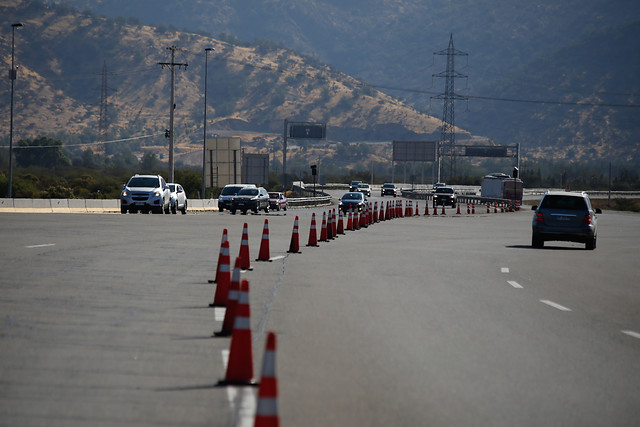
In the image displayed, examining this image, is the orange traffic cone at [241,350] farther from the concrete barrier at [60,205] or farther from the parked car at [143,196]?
the concrete barrier at [60,205]

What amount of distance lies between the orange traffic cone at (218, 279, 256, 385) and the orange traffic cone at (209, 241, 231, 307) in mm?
4706

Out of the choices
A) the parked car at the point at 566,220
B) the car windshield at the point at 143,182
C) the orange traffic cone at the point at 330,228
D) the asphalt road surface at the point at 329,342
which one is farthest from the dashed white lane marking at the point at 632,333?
the car windshield at the point at 143,182

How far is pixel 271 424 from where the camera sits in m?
5.41

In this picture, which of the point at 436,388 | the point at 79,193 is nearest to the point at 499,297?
the point at 436,388

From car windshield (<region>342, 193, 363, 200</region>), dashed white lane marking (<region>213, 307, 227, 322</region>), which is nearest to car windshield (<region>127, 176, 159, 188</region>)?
car windshield (<region>342, 193, 363, 200</region>)

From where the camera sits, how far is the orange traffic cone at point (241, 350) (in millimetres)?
7930

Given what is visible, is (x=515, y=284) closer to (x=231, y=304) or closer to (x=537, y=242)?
(x=231, y=304)

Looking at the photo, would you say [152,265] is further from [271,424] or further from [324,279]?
[271,424]

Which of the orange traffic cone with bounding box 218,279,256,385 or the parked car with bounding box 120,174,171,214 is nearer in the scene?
the orange traffic cone with bounding box 218,279,256,385

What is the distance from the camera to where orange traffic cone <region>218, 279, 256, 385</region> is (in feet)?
26.0

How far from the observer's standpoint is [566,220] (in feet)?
96.0

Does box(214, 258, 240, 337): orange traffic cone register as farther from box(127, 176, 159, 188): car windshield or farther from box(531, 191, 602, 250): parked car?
box(127, 176, 159, 188): car windshield

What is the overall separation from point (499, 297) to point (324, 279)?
10.9ft

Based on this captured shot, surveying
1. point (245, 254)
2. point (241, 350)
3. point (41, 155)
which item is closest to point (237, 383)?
point (241, 350)
